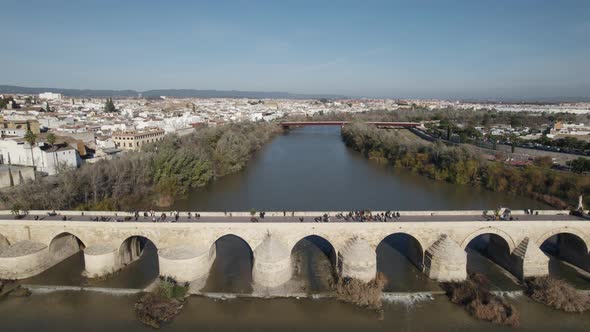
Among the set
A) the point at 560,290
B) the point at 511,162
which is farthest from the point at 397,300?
the point at 511,162

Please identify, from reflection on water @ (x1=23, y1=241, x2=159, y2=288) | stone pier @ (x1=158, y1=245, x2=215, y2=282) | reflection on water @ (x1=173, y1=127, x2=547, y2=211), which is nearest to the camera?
stone pier @ (x1=158, y1=245, x2=215, y2=282)

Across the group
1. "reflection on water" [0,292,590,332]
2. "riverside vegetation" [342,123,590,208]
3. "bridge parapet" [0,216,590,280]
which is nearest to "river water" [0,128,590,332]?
"reflection on water" [0,292,590,332]

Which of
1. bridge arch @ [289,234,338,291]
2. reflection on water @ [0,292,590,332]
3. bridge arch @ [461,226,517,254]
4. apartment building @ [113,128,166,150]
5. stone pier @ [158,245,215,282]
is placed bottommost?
reflection on water @ [0,292,590,332]

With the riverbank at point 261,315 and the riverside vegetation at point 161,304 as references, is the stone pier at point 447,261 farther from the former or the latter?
the riverside vegetation at point 161,304

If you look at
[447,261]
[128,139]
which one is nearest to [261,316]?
[447,261]

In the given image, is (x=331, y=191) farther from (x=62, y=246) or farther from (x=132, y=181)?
(x=62, y=246)

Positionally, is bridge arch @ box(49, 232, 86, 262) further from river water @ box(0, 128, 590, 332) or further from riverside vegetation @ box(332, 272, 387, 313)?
riverside vegetation @ box(332, 272, 387, 313)

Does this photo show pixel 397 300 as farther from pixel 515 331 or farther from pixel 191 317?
pixel 191 317
